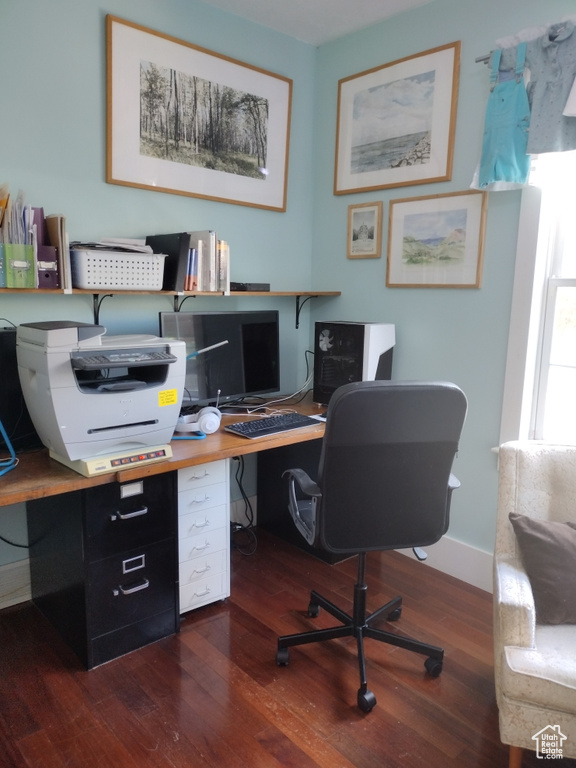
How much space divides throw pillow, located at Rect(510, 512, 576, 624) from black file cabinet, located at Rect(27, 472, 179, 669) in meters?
1.26

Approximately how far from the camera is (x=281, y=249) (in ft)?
10.4

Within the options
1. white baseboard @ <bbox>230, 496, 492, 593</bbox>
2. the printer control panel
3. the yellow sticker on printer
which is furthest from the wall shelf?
white baseboard @ <bbox>230, 496, 492, 593</bbox>

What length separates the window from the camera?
2.28 meters

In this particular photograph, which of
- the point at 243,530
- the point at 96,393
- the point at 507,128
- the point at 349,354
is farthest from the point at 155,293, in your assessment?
the point at 507,128

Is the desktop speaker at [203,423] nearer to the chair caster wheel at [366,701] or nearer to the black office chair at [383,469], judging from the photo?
the black office chair at [383,469]

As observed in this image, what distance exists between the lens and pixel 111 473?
1853 mm

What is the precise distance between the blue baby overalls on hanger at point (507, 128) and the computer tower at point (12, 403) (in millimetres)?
1974

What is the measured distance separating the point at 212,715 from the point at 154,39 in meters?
2.68

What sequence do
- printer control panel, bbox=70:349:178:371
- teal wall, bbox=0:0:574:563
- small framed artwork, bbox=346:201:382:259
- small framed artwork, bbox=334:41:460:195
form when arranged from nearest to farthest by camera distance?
printer control panel, bbox=70:349:178:371 < teal wall, bbox=0:0:574:563 < small framed artwork, bbox=334:41:460:195 < small framed artwork, bbox=346:201:382:259

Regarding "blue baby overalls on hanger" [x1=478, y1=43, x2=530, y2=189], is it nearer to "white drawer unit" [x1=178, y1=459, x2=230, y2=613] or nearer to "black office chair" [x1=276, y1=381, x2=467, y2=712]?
"black office chair" [x1=276, y1=381, x2=467, y2=712]

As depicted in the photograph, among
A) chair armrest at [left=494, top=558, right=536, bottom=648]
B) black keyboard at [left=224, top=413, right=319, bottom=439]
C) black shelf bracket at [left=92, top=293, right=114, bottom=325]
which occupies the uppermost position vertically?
black shelf bracket at [left=92, top=293, right=114, bottom=325]

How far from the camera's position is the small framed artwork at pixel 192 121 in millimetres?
2408

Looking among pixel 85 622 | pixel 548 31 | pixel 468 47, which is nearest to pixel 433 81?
pixel 468 47

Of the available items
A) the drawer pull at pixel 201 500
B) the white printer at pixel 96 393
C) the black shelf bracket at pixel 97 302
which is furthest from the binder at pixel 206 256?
the drawer pull at pixel 201 500
